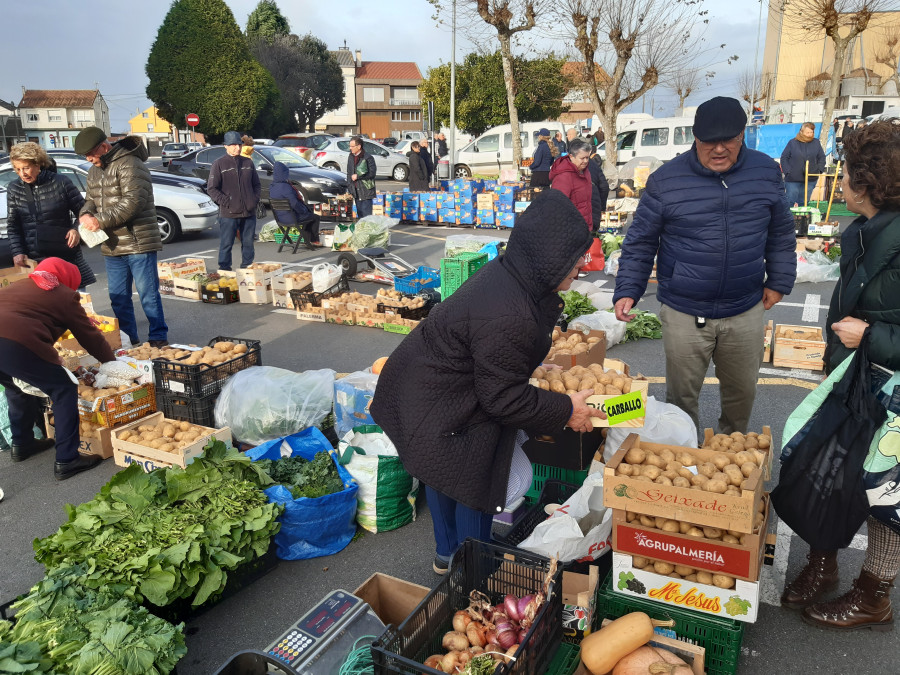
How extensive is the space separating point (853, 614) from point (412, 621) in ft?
6.67

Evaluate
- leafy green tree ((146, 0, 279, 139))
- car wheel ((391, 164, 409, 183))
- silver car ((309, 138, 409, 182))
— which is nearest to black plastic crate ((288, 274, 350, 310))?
silver car ((309, 138, 409, 182))

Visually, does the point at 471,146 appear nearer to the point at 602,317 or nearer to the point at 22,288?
the point at 602,317

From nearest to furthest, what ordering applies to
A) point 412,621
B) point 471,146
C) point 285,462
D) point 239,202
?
point 412,621 < point 285,462 < point 239,202 < point 471,146

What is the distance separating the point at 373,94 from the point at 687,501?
78298 mm

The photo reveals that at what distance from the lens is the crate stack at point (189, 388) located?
488 centimetres

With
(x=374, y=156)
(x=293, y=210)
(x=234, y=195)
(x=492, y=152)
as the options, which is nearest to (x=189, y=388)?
(x=234, y=195)

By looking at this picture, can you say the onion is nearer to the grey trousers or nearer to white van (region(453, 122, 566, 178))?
the grey trousers

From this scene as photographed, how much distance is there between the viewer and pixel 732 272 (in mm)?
3727

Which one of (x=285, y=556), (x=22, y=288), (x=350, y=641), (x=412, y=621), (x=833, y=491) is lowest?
(x=285, y=556)

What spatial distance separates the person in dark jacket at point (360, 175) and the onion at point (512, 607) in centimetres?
1163

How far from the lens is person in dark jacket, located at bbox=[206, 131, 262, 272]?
9617 mm

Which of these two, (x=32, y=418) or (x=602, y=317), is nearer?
(x=32, y=418)

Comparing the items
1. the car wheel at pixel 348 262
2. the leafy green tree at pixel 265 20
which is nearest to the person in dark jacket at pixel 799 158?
the car wheel at pixel 348 262

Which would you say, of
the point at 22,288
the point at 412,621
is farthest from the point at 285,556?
the point at 22,288
